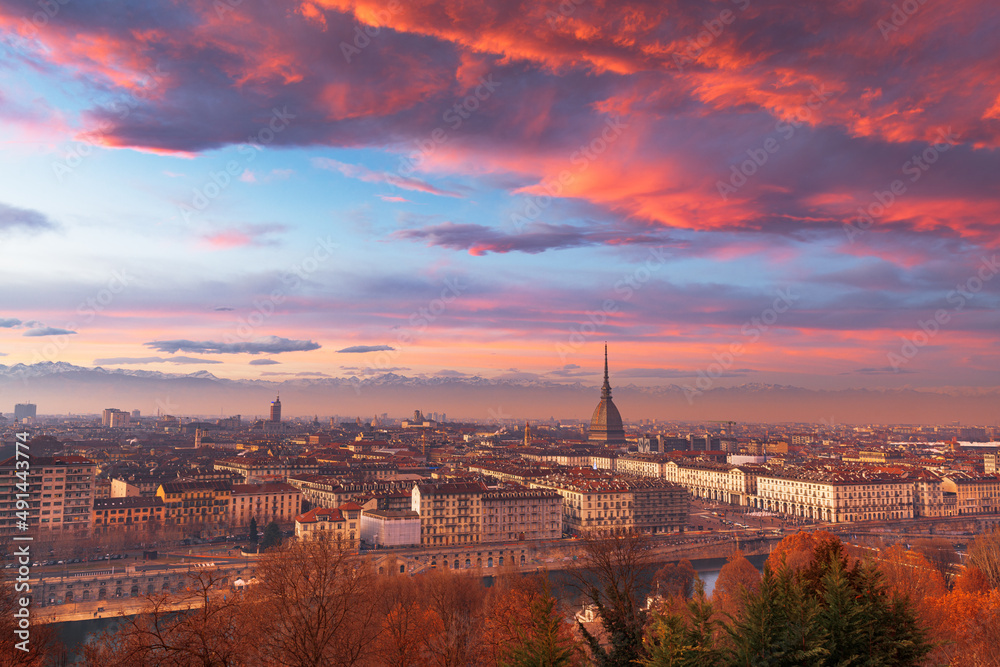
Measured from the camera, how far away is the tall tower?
587 feet

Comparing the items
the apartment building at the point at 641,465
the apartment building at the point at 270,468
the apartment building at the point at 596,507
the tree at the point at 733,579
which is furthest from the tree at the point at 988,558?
the apartment building at the point at 641,465

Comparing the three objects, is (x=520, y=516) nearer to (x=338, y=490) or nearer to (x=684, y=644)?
(x=338, y=490)

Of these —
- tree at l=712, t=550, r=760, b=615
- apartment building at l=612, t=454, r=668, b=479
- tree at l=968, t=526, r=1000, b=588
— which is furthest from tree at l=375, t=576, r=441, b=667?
apartment building at l=612, t=454, r=668, b=479

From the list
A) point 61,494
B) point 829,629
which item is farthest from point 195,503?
point 829,629

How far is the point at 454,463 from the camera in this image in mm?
129250

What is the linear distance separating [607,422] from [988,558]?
128 meters

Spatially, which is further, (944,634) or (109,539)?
(109,539)

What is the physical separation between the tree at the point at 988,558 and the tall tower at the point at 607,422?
121742 millimetres

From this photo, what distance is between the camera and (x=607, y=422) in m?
180

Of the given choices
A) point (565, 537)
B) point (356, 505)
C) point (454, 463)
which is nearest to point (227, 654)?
point (356, 505)

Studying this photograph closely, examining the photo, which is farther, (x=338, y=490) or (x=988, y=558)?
(x=338, y=490)

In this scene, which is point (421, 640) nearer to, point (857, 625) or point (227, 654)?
point (227, 654)

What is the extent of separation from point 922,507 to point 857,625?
331 feet

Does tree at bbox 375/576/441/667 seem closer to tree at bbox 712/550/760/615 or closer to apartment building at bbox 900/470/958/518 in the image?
tree at bbox 712/550/760/615
